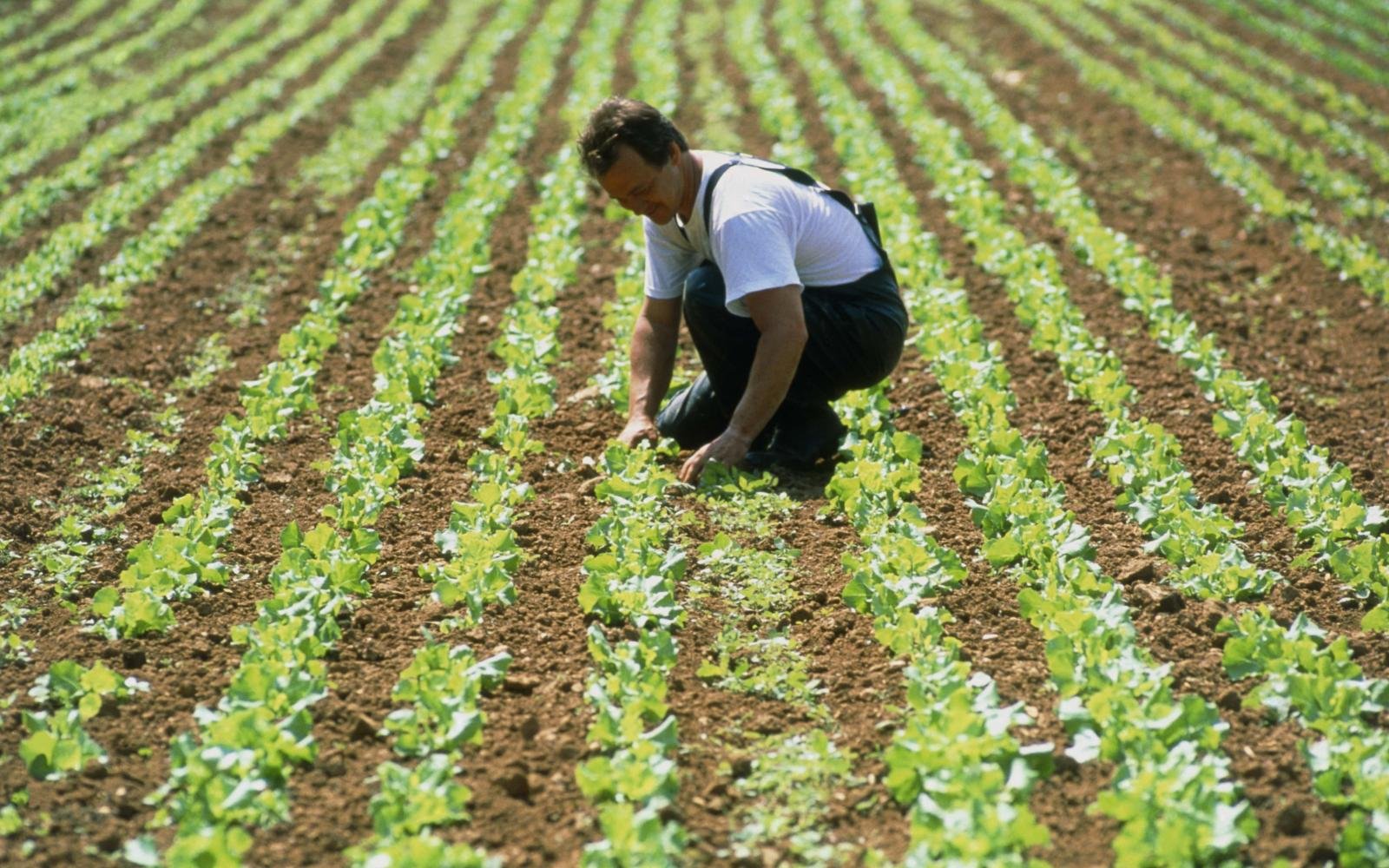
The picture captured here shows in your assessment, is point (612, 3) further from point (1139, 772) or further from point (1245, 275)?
point (1139, 772)

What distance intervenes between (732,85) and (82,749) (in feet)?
38.0

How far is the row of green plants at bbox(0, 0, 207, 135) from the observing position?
13664mm

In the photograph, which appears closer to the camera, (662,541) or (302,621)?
(302,621)

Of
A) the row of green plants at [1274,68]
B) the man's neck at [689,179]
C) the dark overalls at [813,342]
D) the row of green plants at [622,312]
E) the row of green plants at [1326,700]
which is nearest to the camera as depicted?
the row of green plants at [1326,700]

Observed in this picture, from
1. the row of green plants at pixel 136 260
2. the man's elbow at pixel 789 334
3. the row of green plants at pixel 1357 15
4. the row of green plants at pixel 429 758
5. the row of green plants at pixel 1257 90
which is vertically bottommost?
the row of green plants at pixel 1357 15

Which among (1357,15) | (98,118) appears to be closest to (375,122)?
(98,118)

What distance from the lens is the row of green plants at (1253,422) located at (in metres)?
4.52

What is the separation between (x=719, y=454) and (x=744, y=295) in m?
0.58

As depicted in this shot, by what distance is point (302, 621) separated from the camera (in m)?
→ 4.15

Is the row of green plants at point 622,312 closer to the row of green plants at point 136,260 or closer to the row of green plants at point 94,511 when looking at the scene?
the row of green plants at point 94,511

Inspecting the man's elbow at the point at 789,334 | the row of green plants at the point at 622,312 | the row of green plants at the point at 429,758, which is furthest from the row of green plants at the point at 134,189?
the row of green plants at the point at 429,758

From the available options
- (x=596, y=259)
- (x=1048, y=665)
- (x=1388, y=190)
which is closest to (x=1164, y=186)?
(x=1388, y=190)

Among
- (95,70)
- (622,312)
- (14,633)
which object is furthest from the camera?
(95,70)

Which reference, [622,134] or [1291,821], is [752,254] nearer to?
[622,134]
